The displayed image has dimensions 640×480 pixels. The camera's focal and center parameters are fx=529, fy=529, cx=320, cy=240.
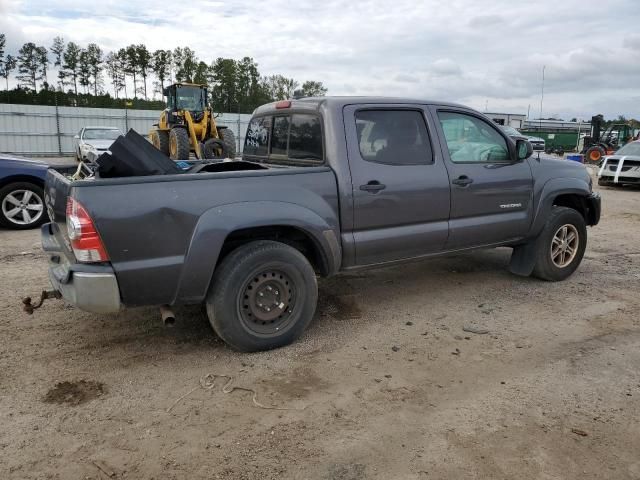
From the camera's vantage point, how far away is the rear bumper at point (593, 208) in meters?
6.01

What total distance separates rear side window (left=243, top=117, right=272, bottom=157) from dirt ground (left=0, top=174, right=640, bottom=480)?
160cm

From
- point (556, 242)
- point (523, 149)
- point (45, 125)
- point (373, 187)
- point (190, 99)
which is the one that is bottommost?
point (556, 242)

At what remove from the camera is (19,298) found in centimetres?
511

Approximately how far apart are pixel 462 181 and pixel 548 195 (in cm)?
129

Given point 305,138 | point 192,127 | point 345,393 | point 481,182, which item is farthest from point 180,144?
point 345,393

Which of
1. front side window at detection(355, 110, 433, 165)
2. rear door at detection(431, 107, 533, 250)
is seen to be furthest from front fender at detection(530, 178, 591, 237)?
front side window at detection(355, 110, 433, 165)

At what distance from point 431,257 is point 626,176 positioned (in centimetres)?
1335

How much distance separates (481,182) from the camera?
498 cm

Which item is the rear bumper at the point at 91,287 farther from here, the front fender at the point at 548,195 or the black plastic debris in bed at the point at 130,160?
the front fender at the point at 548,195

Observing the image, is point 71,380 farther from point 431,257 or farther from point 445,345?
point 431,257

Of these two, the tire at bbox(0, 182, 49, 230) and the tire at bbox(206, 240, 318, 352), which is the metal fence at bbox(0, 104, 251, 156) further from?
the tire at bbox(206, 240, 318, 352)

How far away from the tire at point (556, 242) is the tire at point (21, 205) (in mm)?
7122

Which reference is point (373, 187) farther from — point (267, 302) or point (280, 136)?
point (267, 302)

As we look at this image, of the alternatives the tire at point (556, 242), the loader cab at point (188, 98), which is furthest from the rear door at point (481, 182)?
the loader cab at point (188, 98)
